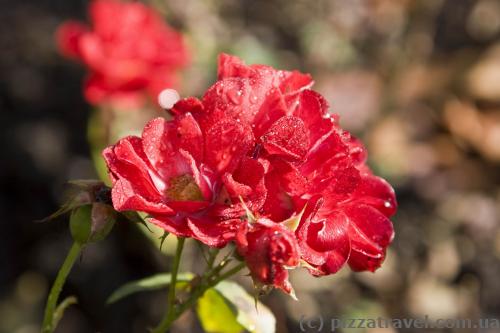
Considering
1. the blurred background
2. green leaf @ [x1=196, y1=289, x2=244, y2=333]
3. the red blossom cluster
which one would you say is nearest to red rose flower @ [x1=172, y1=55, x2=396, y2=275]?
the red blossom cluster

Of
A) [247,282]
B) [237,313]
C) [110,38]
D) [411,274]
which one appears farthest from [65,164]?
[237,313]

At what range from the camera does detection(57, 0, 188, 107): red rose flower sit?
2736 mm

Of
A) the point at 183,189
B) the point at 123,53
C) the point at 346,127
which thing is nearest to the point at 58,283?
the point at 183,189

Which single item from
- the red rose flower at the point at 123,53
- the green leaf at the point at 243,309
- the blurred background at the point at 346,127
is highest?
the green leaf at the point at 243,309

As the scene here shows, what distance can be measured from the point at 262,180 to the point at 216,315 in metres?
0.56

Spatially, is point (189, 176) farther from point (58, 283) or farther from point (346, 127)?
point (346, 127)

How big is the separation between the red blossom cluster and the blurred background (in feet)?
5.21

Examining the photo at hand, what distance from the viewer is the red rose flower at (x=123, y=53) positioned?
274 cm

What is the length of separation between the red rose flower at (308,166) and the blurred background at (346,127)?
160cm

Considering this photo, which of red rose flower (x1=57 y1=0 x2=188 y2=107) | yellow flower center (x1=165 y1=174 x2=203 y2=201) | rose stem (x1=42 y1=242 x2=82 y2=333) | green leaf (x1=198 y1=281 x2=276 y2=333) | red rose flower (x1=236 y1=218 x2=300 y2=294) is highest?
red rose flower (x1=236 y1=218 x2=300 y2=294)

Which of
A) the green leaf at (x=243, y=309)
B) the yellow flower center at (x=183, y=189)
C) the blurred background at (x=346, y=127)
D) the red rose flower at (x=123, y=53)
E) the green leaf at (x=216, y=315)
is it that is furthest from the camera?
the blurred background at (x=346, y=127)

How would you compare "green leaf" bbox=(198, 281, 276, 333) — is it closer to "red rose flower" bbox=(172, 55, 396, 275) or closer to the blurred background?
"red rose flower" bbox=(172, 55, 396, 275)

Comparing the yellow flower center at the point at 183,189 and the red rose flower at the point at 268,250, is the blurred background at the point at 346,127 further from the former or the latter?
the red rose flower at the point at 268,250

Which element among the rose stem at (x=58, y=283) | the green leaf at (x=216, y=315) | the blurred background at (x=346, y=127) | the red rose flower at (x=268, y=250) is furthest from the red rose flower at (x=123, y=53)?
the red rose flower at (x=268, y=250)
